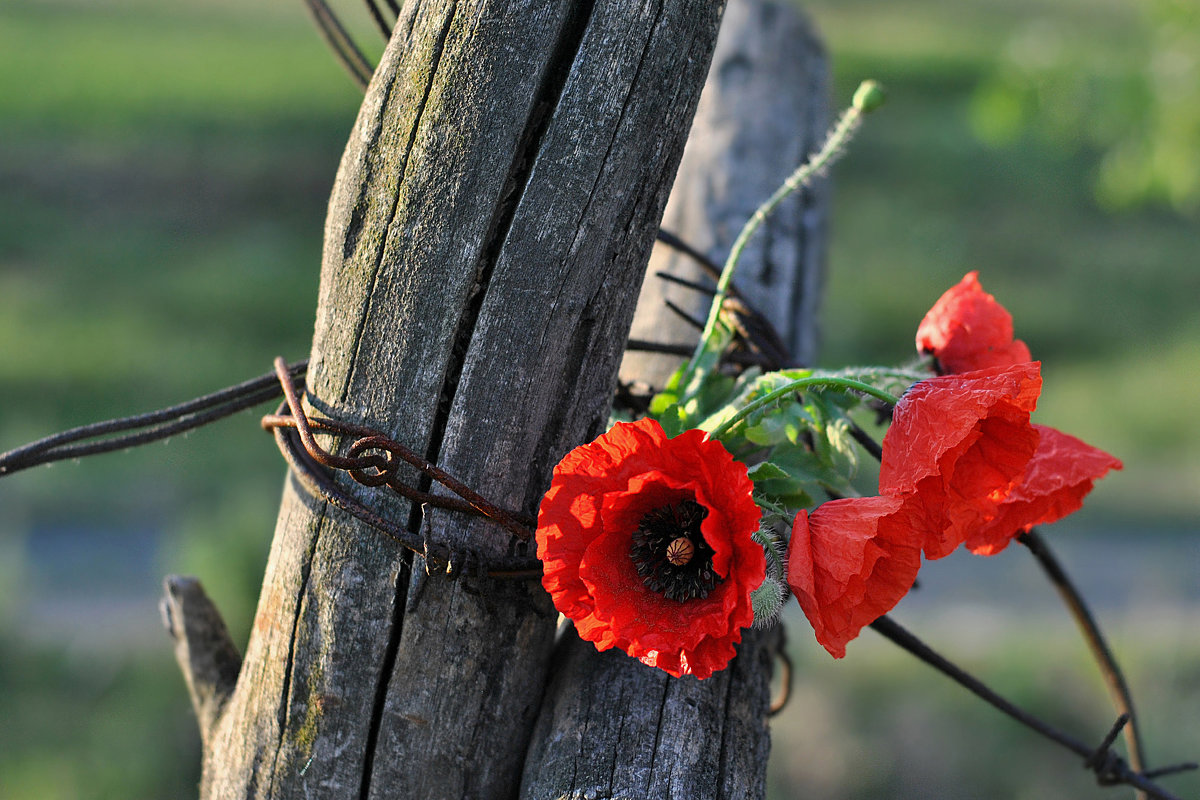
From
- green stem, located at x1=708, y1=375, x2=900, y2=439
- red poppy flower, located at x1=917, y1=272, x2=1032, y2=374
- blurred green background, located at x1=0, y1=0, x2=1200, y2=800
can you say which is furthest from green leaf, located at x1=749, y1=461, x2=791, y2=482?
blurred green background, located at x1=0, y1=0, x2=1200, y2=800

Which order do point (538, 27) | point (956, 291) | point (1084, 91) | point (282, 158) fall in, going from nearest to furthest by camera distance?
point (538, 27), point (956, 291), point (1084, 91), point (282, 158)

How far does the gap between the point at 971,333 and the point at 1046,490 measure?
248 mm

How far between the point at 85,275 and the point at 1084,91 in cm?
951

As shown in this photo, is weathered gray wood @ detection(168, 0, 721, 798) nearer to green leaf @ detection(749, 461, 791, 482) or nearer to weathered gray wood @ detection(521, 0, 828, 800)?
weathered gray wood @ detection(521, 0, 828, 800)

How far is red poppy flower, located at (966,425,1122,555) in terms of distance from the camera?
3.79 ft

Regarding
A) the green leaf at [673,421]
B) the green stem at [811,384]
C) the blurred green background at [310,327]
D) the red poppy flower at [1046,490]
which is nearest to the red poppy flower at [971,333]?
the red poppy flower at [1046,490]

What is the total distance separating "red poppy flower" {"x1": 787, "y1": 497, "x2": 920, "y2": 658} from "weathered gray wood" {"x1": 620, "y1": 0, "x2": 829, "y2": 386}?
78 cm

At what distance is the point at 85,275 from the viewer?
402 inches

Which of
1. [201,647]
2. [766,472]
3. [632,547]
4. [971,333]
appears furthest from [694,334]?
[201,647]

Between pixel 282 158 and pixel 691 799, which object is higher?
pixel 282 158

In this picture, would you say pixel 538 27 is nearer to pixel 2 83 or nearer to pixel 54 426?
pixel 54 426

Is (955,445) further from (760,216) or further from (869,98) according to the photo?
(869,98)

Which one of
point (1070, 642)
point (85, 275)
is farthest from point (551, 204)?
point (85, 275)

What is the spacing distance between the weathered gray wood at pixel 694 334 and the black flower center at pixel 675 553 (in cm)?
23
